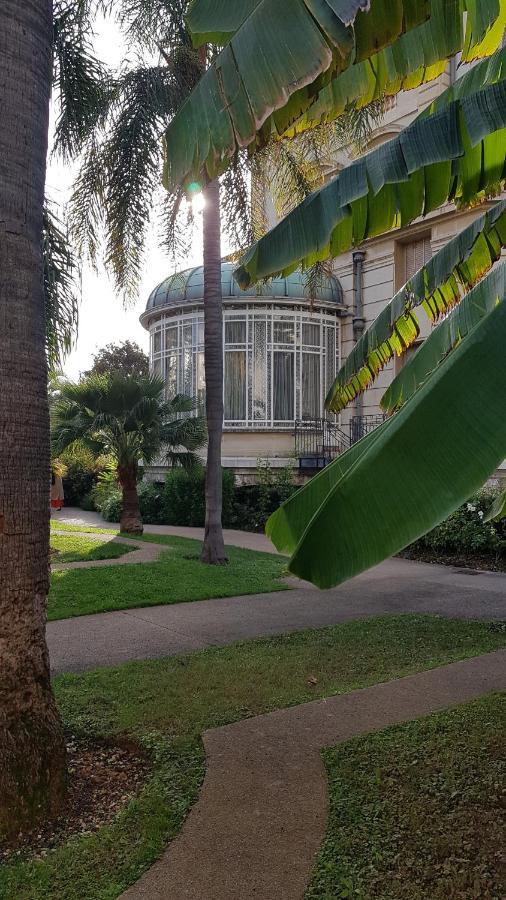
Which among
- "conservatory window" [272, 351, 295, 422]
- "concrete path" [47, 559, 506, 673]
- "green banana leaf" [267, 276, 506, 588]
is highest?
"conservatory window" [272, 351, 295, 422]

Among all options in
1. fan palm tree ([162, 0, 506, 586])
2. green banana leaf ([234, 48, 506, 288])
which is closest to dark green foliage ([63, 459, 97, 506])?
fan palm tree ([162, 0, 506, 586])

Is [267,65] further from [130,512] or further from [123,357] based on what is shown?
[123,357]

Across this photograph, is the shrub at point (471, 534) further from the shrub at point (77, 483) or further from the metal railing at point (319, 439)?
the shrub at point (77, 483)

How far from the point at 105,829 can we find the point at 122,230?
957 cm

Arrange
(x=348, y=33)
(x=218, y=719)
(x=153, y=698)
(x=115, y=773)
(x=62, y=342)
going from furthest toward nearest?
(x=62, y=342), (x=153, y=698), (x=218, y=719), (x=115, y=773), (x=348, y=33)

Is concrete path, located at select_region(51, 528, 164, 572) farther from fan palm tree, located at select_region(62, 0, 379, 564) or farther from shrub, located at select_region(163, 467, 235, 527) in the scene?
shrub, located at select_region(163, 467, 235, 527)

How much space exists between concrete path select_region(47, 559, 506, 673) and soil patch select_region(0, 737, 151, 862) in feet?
6.11

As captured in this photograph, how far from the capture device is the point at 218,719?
4680mm

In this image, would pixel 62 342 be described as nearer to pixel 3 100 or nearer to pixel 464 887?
pixel 3 100

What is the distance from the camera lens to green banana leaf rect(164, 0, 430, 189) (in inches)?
96.3

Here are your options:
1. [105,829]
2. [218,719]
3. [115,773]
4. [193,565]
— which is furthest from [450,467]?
[193,565]

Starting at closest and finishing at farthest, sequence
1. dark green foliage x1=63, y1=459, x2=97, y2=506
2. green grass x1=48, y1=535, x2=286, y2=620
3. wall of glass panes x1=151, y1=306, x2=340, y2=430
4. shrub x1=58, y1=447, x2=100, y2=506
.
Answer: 1. green grass x1=48, y1=535, x2=286, y2=620
2. wall of glass panes x1=151, y1=306, x2=340, y2=430
3. shrub x1=58, y1=447, x2=100, y2=506
4. dark green foliage x1=63, y1=459, x2=97, y2=506

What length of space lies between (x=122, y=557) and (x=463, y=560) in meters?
6.41

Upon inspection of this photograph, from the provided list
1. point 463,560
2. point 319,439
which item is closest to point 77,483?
point 319,439
